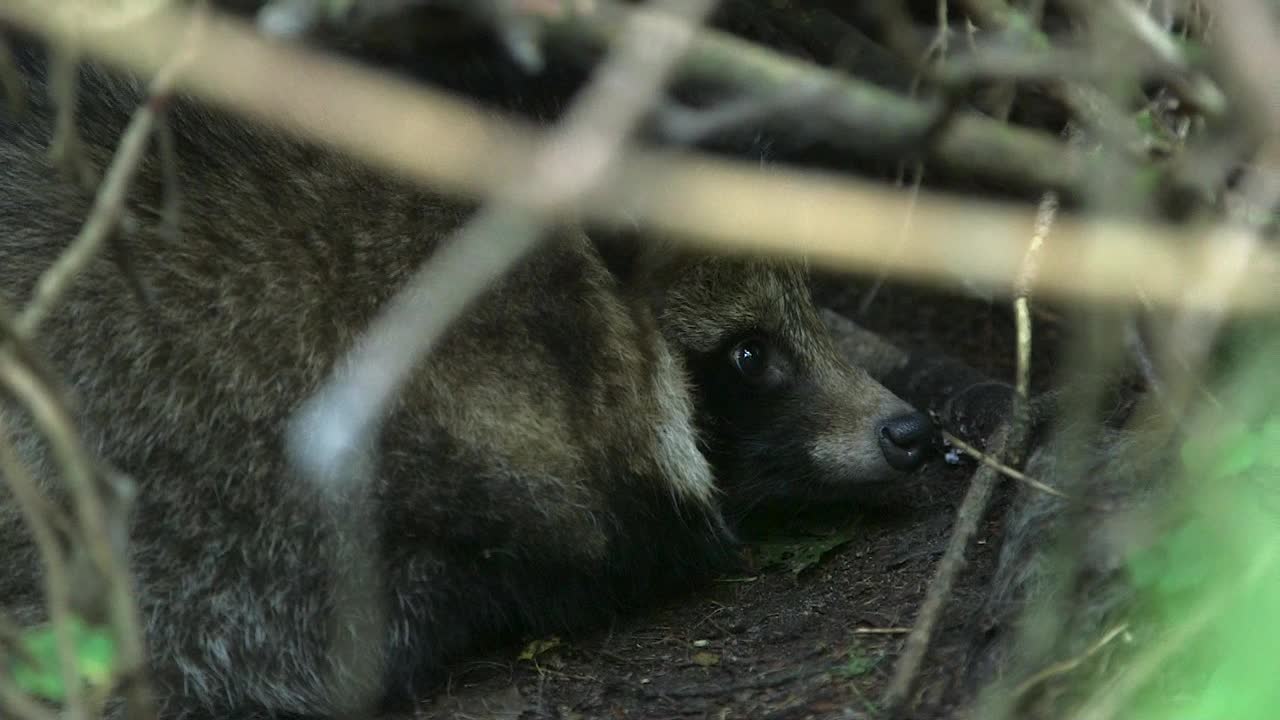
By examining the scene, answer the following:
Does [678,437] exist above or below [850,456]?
above

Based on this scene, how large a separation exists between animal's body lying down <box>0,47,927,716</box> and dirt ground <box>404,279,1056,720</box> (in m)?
0.13

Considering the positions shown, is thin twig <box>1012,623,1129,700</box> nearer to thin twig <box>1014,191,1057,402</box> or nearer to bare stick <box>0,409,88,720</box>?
thin twig <box>1014,191,1057,402</box>

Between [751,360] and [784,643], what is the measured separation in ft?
3.60

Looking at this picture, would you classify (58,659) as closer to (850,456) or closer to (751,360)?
(751,360)

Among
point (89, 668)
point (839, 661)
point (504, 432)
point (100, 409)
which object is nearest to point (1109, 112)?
point (839, 661)

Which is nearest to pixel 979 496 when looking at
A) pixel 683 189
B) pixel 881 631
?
pixel 881 631

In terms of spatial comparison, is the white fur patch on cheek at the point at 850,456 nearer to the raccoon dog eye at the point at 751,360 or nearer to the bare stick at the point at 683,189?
the raccoon dog eye at the point at 751,360

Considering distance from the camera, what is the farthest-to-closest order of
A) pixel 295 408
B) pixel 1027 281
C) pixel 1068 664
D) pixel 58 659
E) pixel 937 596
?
pixel 1027 281
pixel 295 408
pixel 937 596
pixel 1068 664
pixel 58 659

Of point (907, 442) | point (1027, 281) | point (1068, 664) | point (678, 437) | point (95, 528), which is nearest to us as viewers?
point (95, 528)

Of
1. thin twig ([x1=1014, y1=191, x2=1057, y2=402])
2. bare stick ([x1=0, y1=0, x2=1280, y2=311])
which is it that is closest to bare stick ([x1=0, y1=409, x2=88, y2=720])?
bare stick ([x1=0, y1=0, x2=1280, y2=311])

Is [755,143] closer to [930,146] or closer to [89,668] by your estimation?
[930,146]

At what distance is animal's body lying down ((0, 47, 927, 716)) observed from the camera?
393 cm

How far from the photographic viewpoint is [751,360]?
15.8 ft

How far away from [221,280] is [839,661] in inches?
79.4
